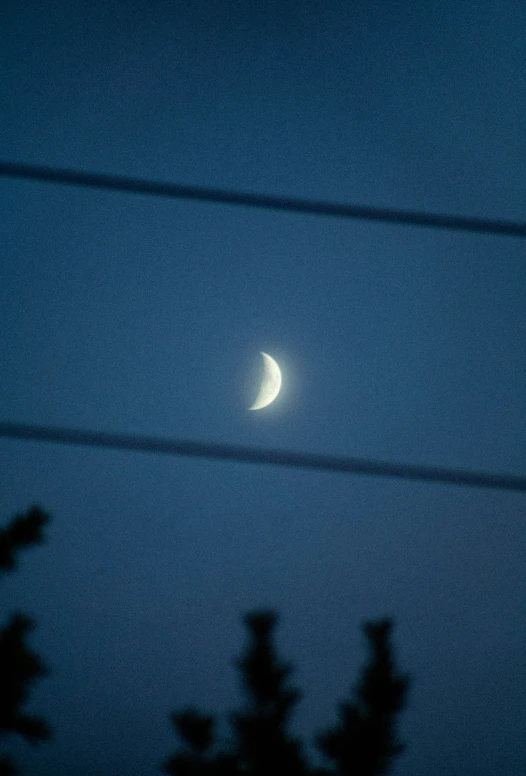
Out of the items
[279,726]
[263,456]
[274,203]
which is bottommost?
[279,726]

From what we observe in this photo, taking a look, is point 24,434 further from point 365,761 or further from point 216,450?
point 365,761

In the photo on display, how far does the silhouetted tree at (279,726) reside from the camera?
3.54 ft

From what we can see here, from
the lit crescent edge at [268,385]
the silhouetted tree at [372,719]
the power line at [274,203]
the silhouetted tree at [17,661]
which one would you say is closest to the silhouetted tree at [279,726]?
the silhouetted tree at [372,719]

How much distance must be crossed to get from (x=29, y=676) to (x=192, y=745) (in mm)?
379

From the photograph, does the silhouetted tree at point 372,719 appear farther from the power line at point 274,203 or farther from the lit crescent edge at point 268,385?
the power line at point 274,203

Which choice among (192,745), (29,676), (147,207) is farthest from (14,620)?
(147,207)

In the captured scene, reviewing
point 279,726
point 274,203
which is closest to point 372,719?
point 279,726

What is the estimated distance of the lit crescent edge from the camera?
1.62 m

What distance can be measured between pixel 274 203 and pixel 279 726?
1451mm

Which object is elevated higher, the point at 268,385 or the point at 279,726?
the point at 268,385

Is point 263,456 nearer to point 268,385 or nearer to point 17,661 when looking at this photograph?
point 268,385

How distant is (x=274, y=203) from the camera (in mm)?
1668

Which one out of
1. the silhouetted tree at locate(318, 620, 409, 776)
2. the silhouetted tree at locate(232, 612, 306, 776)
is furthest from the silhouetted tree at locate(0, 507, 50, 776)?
the silhouetted tree at locate(318, 620, 409, 776)

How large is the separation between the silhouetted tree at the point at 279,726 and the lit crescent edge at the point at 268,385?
2.13 ft
